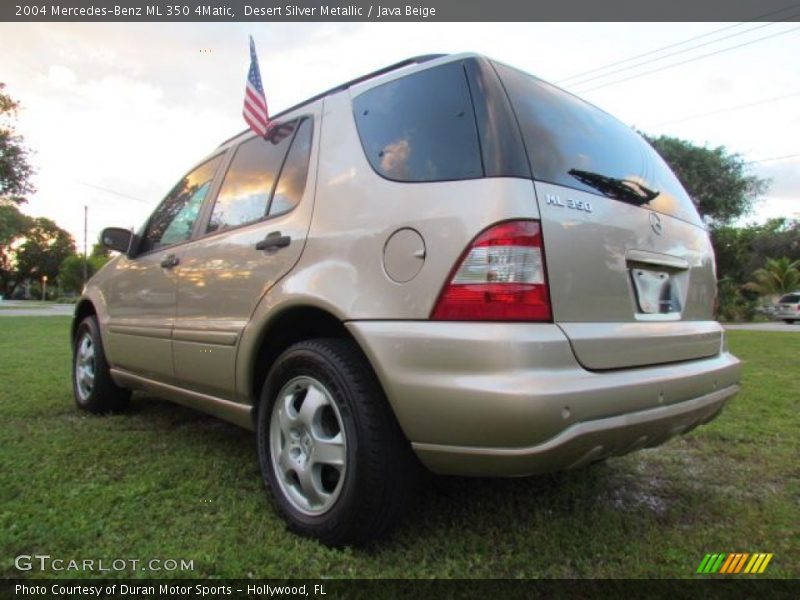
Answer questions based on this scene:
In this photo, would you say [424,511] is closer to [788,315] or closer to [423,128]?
[423,128]

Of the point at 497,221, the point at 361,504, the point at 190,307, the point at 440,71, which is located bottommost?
the point at 361,504

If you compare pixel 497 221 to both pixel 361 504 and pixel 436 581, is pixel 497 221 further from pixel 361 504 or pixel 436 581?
pixel 436 581

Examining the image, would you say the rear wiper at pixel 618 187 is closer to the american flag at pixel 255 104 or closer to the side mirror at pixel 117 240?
the american flag at pixel 255 104

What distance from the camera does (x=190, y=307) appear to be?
3006mm

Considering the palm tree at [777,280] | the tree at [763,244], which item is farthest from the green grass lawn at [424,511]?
the tree at [763,244]

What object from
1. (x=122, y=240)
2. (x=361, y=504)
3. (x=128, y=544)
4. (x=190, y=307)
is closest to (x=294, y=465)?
(x=361, y=504)

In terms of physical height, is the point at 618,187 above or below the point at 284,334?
above

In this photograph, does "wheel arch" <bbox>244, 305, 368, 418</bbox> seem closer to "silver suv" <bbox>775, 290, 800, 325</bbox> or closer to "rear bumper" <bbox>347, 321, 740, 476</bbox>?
"rear bumper" <bbox>347, 321, 740, 476</bbox>

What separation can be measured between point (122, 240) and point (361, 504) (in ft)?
9.09

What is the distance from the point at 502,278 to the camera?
1783 millimetres

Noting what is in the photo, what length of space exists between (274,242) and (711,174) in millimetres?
28081

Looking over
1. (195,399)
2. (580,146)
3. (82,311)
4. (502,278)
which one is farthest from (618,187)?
(82,311)

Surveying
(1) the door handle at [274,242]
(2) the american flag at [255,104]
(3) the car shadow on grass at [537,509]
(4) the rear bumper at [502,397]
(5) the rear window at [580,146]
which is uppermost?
(2) the american flag at [255,104]

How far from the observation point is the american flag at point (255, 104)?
2973 millimetres
